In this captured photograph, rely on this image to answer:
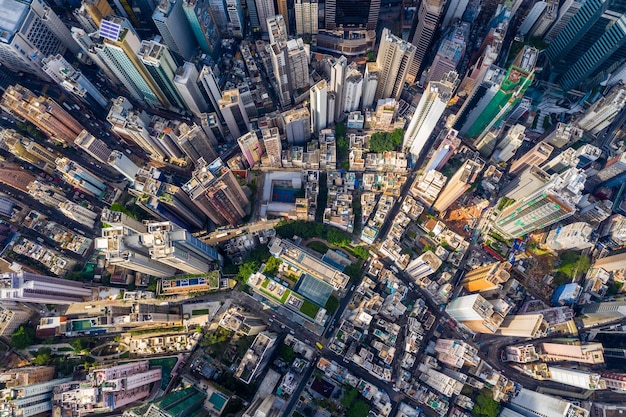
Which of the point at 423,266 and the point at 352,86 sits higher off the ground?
the point at 352,86

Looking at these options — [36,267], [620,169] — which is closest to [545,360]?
[620,169]

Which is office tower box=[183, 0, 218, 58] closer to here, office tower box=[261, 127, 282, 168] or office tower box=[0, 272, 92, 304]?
office tower box=[261, 127, 282, 168]

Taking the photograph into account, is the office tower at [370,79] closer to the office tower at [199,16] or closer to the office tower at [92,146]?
the office tower at [199,16]

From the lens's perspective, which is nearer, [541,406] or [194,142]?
[541,406]

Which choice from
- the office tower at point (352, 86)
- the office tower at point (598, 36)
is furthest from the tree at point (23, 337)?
the office tower at point (598, 36)

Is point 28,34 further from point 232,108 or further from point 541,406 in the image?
point 541,406

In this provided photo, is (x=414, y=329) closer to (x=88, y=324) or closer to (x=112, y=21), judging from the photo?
(x=88, y=324)

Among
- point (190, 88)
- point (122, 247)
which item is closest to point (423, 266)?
point (122, 247)
